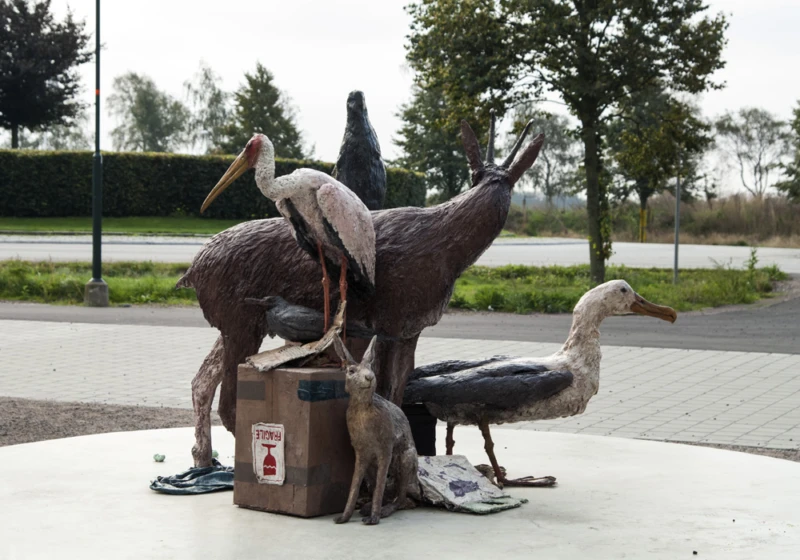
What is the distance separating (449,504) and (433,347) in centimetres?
781

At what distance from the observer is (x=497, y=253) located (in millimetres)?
31719

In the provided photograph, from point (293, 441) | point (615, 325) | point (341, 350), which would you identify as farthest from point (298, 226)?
point (615, 325)

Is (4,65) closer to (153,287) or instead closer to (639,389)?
(153,287)

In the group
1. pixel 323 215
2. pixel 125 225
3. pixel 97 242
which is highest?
Result: pixel 323 215

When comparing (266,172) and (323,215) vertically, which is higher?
(266,172)

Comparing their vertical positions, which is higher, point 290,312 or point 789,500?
point 290,312

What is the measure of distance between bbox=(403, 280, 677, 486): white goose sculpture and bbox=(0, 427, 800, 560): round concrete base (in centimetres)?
42

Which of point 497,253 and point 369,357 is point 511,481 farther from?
point 497,253

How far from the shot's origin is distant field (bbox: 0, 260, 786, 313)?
18.2m

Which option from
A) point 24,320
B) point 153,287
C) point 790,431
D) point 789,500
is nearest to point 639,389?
point 790,431

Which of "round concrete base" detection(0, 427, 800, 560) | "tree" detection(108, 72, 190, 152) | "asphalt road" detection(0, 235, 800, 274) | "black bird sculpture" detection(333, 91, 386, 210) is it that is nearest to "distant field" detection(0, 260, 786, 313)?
"asphalt road" detection(0, 235, 800, 274)

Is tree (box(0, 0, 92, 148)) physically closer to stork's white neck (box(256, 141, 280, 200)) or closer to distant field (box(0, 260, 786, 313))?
distant field (box(0, 260, 786, 313))

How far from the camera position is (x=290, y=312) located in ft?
16.5

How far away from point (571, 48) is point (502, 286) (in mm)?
4611
